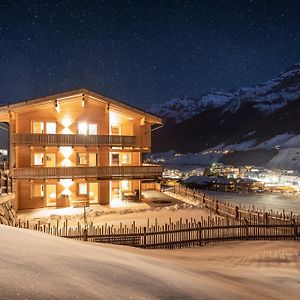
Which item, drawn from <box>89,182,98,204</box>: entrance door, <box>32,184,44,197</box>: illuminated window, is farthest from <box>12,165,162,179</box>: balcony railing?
<box>32,184,44,197</box>: illuminated window

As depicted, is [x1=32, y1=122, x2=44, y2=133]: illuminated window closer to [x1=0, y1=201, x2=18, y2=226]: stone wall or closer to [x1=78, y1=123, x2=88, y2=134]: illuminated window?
[x1=78, y1=123, x2=88, y2=134]: illuminated window

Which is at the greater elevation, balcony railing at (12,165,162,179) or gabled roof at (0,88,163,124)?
gabled roof at (0,88,163,124)

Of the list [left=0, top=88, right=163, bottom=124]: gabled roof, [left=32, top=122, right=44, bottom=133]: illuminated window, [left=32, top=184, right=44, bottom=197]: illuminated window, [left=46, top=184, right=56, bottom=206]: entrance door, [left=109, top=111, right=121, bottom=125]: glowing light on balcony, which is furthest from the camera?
[left=109, top=111, right=121, bottom=125]: glowing light on balcony

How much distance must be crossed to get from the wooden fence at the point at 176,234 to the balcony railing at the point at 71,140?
1204 centimetres

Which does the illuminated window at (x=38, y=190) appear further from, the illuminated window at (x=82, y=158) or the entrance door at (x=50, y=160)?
the illuminated window at (x=82, y=158)

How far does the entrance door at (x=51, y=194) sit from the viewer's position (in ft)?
97.6

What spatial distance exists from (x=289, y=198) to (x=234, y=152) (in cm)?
13479

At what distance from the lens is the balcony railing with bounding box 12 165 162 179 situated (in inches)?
1089

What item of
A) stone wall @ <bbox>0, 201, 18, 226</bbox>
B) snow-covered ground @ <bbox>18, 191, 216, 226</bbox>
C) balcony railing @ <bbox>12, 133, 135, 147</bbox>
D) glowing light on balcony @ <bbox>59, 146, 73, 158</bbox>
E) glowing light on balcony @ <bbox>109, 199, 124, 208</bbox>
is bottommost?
snow-covered ground @ <bbox>18, 191, 216, 226</bbox>

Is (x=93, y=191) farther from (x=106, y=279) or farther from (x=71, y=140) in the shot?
(x=106, y=279)

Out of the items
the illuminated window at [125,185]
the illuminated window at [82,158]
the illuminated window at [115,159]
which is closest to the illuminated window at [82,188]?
the illuminated window at [82,158]

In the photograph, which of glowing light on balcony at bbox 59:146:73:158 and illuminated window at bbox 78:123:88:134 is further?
illuminated window at bbox 78:123:88:134

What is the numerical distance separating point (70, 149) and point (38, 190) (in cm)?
473

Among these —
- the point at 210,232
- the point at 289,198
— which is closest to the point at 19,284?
the point at 210,232
